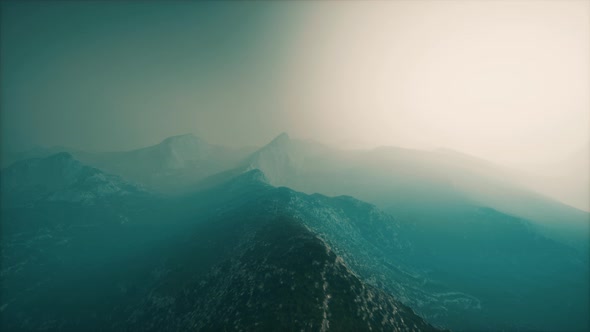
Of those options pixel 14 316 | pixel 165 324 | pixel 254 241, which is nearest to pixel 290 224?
pixel 254 241

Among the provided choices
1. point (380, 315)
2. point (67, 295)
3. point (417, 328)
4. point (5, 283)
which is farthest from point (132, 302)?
point (417, 328)

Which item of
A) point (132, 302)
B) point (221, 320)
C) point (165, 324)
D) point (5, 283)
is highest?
point (221, 320)

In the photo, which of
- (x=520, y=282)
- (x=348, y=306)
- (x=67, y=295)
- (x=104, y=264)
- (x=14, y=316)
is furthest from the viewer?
(x=520, y=282)

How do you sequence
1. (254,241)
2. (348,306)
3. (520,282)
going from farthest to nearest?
(520,282)
(254,241)
(348,306)

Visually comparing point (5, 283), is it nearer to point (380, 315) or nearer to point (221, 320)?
point (221, 320)

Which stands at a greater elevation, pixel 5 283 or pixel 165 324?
pixel 165 324

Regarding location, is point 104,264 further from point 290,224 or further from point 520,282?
point 520,282

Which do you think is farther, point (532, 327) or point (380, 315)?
point (532, 327)
